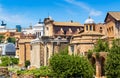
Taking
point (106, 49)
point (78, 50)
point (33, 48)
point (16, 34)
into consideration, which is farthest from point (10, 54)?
point (106, 49)

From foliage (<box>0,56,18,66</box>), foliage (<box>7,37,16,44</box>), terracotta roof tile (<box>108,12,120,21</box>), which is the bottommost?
foliage (<box>0,56,18,66</box>)

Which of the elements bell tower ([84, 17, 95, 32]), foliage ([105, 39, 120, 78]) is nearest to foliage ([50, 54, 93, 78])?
foliage ([105, 39, 120, 78])

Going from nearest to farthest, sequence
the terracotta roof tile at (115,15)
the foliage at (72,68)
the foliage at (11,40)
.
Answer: the foliage at (72,68), the terracotta roof tile at (115,15), the foliage at (11,40)

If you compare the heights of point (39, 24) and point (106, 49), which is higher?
point (39, 24)

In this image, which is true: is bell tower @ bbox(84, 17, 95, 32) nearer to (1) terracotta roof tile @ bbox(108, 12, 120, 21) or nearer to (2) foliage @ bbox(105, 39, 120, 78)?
(1) terracotta roof tile @ bbox(108, 12, 120, 21)

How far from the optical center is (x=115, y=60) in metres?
55.2

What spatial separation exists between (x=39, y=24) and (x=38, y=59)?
59.5 meters

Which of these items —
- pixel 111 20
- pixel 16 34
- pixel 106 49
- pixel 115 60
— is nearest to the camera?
pixel 115 60

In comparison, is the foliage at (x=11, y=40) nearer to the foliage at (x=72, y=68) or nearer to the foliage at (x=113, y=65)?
the foliage at (x=72, y=68)

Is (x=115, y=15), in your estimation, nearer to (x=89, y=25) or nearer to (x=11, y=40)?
(x=89, y=25)

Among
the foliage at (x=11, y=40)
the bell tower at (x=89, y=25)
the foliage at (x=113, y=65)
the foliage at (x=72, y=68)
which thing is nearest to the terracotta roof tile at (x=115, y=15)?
the bell tower at (x=89, y=25)

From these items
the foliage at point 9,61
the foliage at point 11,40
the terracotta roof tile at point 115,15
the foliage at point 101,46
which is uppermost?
the terracotta roof tile at point 115,15

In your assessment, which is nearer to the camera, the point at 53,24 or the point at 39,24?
the point at 53,24

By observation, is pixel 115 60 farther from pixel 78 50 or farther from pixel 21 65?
pixel 21 65
